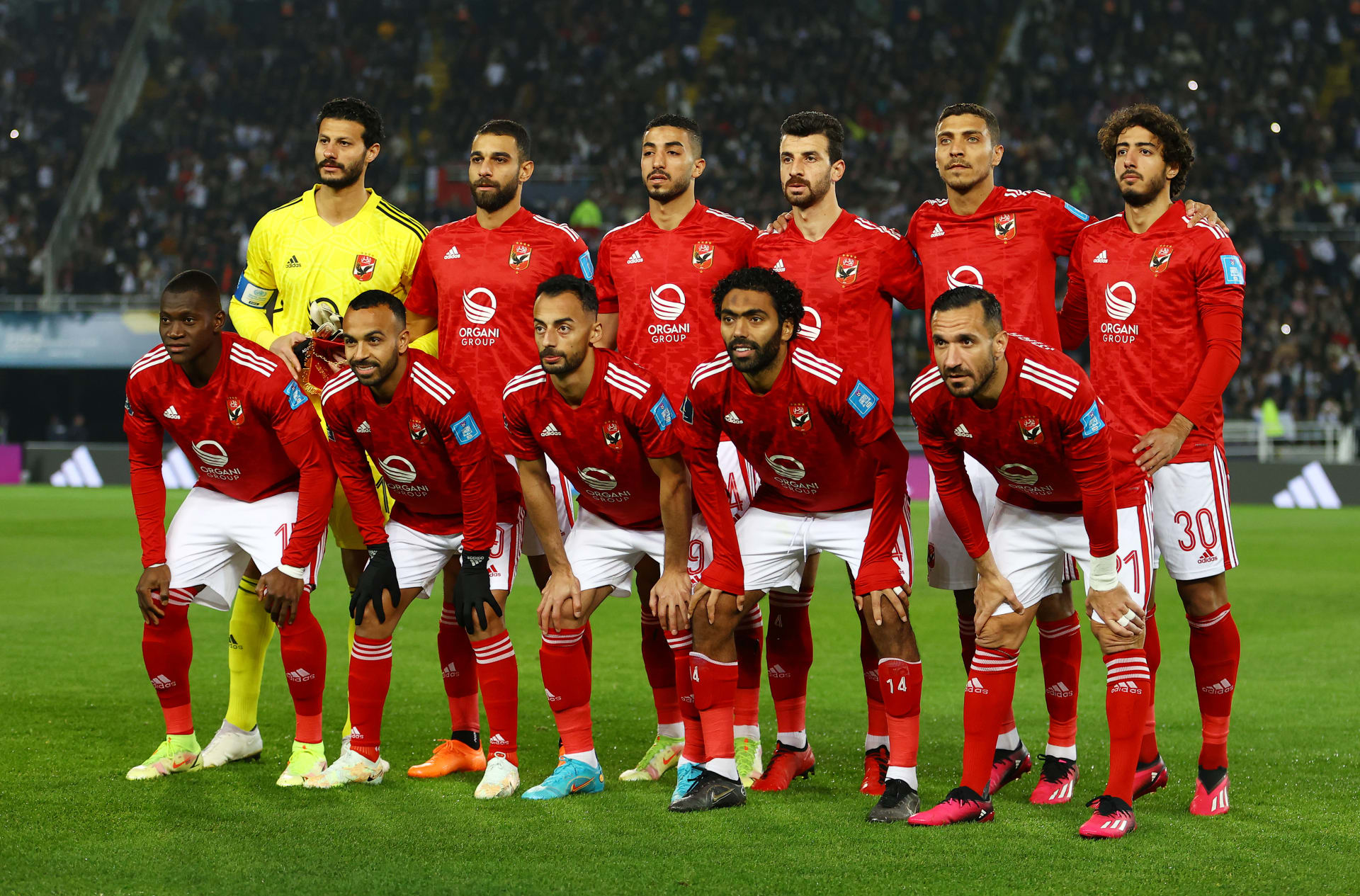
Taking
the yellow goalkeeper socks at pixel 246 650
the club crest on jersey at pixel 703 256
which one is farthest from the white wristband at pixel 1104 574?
the yellow goalkeeper socks at pixel 246 650

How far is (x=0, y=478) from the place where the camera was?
26625mm

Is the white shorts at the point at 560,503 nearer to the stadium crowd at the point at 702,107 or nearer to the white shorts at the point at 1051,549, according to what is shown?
the white shorts at the point at 1051,549

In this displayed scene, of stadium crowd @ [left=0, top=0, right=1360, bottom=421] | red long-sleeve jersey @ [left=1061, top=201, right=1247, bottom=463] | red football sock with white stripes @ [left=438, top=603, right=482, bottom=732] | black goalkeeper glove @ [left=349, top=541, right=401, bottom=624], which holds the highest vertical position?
stadium crowd @ [left=0, top=0, right=1360, bottom=421]

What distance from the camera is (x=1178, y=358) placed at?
5.41 metres

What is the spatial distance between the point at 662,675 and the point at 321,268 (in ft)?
7.88

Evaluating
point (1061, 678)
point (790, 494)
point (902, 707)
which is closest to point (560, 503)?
point (790, 494)

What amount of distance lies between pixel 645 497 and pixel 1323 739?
348 centimetres

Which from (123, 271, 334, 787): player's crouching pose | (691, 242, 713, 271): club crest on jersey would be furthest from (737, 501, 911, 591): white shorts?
(123, 271, 334, 787): player's crouching pose

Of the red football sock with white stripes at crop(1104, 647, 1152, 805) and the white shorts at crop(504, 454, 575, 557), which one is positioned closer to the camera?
the red football sock with white stripes at crop(1104, 647, 1152, 805)

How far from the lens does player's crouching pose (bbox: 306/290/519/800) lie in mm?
5434

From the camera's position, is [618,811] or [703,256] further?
[703,256]

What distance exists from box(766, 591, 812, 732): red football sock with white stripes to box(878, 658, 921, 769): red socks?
64 centimetres

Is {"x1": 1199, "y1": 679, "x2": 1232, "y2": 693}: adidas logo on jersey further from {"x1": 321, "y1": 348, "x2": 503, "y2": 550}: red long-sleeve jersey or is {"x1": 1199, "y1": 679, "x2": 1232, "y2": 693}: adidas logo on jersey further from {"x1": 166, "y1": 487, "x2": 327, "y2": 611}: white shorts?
{"x1": 166, "y1": 487, "x2": 327, "y2": 611}: white shorts

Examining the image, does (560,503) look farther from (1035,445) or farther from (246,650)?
(1035,445)
